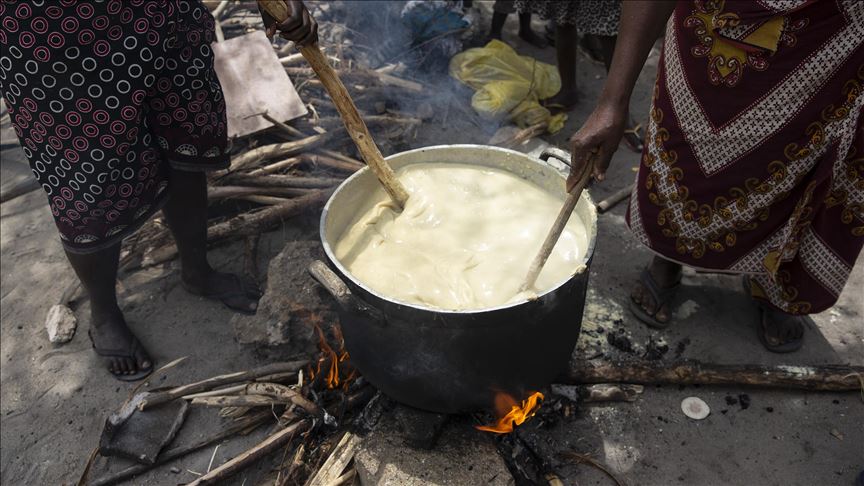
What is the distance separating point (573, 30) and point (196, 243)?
3348 mm

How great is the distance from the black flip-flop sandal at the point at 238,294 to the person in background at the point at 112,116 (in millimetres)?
482

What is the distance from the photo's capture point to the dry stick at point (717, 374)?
2871mm

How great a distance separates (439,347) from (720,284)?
233cm

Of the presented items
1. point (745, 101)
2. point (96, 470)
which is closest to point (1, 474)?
point (96, 470)

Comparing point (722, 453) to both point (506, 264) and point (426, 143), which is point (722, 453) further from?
point (426, 143)

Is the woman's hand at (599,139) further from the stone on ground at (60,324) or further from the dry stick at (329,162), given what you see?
the stone on ground at (60,324)

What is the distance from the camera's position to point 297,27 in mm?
2125

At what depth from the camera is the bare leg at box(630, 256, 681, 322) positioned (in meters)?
3.30

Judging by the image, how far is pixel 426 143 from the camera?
4.65 metres

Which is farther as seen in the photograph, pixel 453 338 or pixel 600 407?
pixel 600 407

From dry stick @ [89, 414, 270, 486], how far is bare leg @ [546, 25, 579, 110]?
3.65m

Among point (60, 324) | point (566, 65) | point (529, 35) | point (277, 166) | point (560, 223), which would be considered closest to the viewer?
point (560, 223)

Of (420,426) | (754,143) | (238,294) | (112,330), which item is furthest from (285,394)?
(754,143)

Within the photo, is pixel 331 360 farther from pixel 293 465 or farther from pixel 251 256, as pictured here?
pixel 251 256
